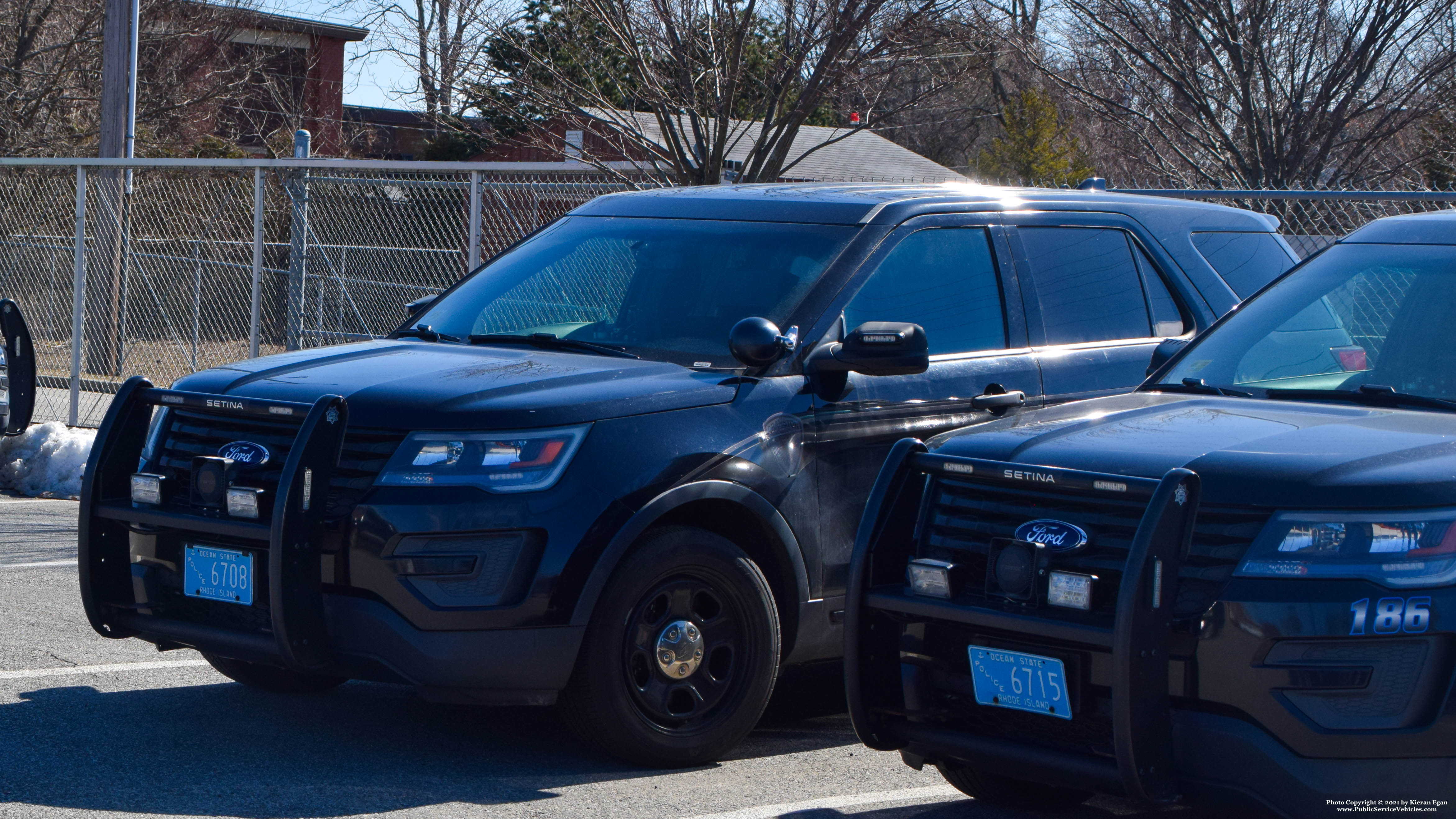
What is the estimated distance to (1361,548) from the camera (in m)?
3.45

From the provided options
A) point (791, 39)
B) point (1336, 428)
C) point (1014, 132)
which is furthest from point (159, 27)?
point (1336, 428)

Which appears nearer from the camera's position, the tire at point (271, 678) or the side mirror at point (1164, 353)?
the side mirror at point (1164, 353)

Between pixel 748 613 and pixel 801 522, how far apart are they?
0.36 m

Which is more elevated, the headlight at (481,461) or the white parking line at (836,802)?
the headlight at (481,461)

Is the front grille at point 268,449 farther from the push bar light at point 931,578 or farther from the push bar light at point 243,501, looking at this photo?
Result: the push bar light at point 931,578

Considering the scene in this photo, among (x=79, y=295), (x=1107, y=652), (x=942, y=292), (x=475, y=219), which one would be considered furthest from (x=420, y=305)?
(x=79, y=295)

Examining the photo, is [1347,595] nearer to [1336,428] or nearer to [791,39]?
[1336,428]

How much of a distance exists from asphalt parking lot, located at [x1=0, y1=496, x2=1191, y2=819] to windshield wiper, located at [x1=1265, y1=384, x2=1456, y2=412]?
1254 millimetres

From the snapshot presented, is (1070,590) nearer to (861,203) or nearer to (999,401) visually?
(999,401)

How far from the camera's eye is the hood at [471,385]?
471 cm

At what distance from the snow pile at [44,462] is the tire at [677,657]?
23.9 ft

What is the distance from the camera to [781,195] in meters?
5.96

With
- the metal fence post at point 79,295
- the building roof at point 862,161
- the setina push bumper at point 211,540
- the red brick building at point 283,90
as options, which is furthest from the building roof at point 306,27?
the setina push bumper at point 211,540

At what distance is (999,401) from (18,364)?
17.8 ft
